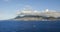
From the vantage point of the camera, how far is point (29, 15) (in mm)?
27234

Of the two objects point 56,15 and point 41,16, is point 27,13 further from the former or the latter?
point 56,15

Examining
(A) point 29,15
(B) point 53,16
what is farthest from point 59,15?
(A) point 29,15

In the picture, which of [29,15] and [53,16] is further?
[53,16]

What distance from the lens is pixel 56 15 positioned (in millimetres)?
28188

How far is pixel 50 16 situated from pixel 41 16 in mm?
3004

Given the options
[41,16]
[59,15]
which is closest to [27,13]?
[41,16]

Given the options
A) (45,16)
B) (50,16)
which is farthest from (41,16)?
→ (50,16)

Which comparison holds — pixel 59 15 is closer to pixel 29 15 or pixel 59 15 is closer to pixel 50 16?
pixel 50 16

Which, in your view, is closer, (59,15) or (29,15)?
(29,15)

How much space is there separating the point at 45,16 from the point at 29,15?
10.5ft

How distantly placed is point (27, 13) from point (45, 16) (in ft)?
12.5

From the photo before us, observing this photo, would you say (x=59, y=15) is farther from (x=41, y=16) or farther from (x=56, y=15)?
(x=41, y=16)

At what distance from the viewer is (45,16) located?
27625 mm

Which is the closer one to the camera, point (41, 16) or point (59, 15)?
point (41, 16)
